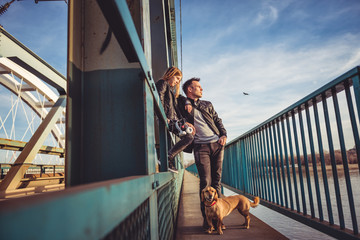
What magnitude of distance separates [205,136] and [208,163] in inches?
13.7

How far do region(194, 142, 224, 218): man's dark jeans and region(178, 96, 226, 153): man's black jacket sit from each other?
210mm

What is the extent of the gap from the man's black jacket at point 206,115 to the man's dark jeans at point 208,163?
0.21 m

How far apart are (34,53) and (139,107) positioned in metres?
6.48

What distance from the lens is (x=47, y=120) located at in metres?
7.23

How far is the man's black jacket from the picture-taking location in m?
2.97

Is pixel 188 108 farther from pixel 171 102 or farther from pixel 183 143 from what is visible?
pixel 183 143

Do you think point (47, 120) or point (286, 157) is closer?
point (286, 157)

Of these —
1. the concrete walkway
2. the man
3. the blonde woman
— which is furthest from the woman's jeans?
the concrete walkway

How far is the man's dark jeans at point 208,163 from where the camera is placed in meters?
2.71

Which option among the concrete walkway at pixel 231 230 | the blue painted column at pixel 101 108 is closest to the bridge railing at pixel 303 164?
the concrete walkway at pixel 231 230

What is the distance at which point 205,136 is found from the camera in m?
2.87

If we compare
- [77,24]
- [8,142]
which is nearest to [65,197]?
[77,24]

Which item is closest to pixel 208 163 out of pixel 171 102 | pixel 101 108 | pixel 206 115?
pixel 206 115

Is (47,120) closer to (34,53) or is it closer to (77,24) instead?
(34,53)
